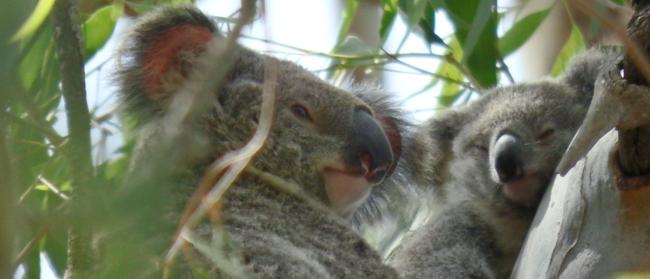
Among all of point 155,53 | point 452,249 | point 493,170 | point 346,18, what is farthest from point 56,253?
point 346,18

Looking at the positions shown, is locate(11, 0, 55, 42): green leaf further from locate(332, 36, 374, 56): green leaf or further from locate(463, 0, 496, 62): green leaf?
locate(332, 36, 374, 56): green leaf

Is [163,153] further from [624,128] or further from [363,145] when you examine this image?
[363,145]

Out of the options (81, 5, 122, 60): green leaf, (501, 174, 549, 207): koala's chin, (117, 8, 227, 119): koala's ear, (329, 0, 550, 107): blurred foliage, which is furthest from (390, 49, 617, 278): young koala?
(81, 5, 122, 60): green leaf

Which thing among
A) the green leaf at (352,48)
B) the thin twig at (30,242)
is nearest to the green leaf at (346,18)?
the green leaf at (352,48)

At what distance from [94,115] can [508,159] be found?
0.91 metres

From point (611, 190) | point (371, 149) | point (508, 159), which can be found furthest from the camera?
point (508, 159)

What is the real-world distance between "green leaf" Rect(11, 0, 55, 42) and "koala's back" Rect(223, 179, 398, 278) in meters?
0.61

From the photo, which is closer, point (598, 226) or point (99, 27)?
point (598, 226)

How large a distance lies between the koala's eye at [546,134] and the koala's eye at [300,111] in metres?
0.51

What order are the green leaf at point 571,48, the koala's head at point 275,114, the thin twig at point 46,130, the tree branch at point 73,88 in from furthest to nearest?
the green leaf at point 571,48 → the koala's head at point 275,114 → the thin twig at point 46,130 → the tree branch at point 73,88

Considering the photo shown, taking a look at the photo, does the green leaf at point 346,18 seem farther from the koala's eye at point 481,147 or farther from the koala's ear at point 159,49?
the koala's ear at point 159,49

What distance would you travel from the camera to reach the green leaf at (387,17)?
2.67 m

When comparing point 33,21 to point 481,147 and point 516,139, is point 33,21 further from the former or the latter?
point 481,147

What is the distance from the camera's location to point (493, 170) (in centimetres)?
241
